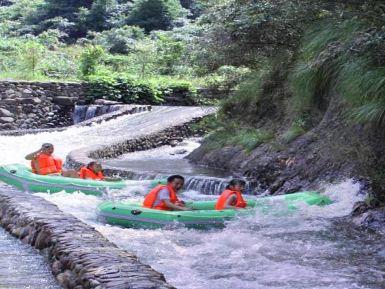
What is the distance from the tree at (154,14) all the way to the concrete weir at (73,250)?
28912 millimetres

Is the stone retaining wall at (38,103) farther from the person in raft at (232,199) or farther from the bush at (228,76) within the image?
the person in raft at (232,199)

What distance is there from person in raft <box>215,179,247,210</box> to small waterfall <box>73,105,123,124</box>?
11.5 meters

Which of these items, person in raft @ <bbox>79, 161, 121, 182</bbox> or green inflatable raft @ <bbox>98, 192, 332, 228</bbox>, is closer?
green inflatable raft @ <bbox>98, 192, 332, 228</bbox>

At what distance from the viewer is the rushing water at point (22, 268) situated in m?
5.13

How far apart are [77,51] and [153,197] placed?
2289 centimetres

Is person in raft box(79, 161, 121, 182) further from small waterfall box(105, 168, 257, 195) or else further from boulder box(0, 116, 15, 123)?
boulder box(0, 116, 15, 123)

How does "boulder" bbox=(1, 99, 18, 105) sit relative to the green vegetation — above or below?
below

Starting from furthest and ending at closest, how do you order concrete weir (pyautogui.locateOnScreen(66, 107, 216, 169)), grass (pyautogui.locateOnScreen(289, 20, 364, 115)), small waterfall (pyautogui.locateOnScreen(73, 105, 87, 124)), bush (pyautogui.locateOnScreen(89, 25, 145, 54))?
bush (pyautogui.locateOnScreen(89, 25, 145, 54)) → small waterfall (pyautogui.locateOnScreen(73, 105, 87, 124)) → concrete weir (pyautogui.locateOnScreen(66, 107, 216, 169)) → grass (pyautogui.locateOnScreen(289, 20, 364, 115))

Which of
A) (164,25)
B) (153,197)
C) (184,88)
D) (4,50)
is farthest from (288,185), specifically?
(164,25)

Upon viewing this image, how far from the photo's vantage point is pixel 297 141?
463 inches

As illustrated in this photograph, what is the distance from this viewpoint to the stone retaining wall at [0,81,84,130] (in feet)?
65.8

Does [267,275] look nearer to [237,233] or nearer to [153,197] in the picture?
[237,233]

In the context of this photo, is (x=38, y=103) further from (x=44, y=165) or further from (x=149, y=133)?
(x=44, y=165)

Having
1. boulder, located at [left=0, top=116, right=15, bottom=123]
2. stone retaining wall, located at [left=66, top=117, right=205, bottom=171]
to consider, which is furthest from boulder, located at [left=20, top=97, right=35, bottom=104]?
stone retaining wall, located at [left=66, top=117, right=205, bottom=171]
